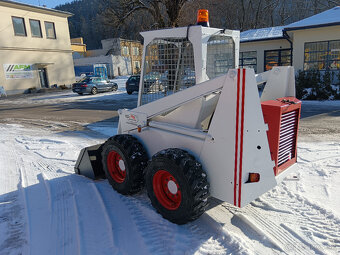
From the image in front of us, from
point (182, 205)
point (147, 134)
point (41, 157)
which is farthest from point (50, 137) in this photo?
point (182, 205)

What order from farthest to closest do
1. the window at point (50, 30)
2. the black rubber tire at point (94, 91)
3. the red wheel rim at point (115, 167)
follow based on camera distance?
1. the window at point (50, 30)
2. the black rubber tire at point (94, 91)
3. the red wheel rim at point (115, 167)

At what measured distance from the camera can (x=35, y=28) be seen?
27203 mm

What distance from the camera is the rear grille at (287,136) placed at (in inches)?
129

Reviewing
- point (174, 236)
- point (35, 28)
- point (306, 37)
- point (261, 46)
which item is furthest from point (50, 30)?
point (174, 236)

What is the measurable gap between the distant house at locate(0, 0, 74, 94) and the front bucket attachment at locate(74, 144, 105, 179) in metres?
25.0

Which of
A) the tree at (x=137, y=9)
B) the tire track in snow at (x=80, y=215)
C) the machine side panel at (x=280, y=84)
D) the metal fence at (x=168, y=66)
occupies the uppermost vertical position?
the tree at (x=137, y=9)

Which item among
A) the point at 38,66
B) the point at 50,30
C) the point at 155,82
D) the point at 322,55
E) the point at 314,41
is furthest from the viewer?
the point at 50,30

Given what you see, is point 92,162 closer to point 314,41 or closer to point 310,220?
point 310,220

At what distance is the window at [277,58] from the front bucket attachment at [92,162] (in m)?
17.6

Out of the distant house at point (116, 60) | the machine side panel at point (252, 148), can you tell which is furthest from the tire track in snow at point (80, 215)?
the distant house at point (116, 60)

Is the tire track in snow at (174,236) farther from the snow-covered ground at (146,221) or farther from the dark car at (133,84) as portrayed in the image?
the dark car at (133,84)

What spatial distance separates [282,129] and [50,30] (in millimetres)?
31144

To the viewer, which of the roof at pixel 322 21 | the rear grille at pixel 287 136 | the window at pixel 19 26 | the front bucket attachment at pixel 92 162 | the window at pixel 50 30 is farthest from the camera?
the window at pixel 50 30

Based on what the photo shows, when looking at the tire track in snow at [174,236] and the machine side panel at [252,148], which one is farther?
the tire track in snow at [174,236]
